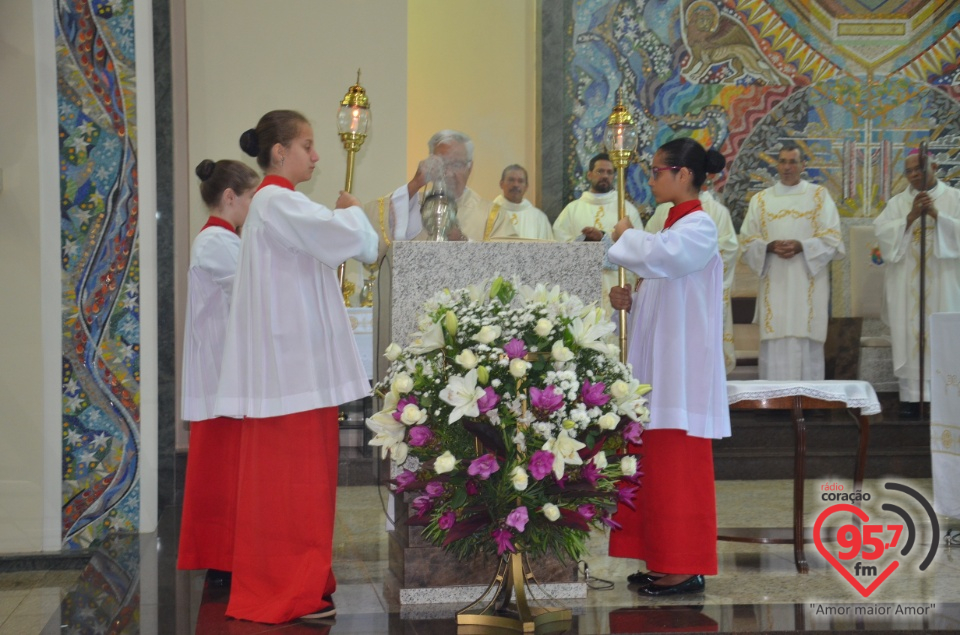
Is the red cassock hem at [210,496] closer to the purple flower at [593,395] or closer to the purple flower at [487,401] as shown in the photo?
the purple flower at [487,401]

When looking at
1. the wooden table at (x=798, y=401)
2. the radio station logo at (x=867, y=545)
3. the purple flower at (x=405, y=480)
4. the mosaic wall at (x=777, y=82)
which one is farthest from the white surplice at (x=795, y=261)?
the purple flower at (x=405, y=480)

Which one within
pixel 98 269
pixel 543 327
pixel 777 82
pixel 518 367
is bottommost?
pixel 518 367

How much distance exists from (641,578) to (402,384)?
5.08 ft

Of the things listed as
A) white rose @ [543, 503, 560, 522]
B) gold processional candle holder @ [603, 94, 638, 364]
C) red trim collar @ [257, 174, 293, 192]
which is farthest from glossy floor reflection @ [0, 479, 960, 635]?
red trim collar @ [257, 174, 293, 192]

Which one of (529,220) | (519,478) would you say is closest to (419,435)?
(519,478)

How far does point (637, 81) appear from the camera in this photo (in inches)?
380

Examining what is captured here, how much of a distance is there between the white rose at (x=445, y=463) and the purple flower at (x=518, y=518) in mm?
225

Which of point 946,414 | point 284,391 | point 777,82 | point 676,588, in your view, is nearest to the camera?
point 284,391

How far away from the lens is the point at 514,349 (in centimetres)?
317

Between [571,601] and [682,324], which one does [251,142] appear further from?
[571,601]

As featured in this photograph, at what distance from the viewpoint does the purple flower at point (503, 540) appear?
3117 mm

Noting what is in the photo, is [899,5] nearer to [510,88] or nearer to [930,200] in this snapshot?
[930,200]

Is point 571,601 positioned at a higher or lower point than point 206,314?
lower

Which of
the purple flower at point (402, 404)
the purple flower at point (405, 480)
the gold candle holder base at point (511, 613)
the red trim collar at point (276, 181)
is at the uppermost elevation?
the red trim collar at point (276, 181)
